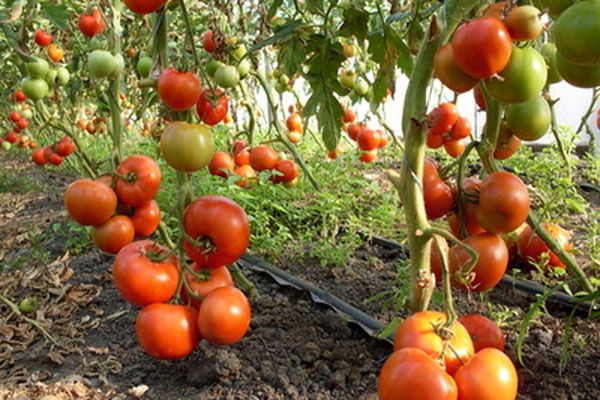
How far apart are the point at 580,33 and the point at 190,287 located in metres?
0.89

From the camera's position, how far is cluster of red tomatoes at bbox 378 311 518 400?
72 cm

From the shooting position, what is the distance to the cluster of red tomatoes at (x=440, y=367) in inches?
28.5

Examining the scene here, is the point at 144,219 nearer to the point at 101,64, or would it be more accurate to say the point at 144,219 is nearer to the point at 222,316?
the point at 222,316

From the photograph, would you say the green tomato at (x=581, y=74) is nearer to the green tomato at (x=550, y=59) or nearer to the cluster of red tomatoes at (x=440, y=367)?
the green tomato at (x=550, y=59)

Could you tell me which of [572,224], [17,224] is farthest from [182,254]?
[17,224]

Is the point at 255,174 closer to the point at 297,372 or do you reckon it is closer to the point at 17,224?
the point at 297,372

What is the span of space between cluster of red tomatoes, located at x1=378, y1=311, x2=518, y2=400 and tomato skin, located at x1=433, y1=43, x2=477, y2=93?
0.32 metres

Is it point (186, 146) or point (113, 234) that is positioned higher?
point (186, 146)

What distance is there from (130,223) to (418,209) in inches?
27.5

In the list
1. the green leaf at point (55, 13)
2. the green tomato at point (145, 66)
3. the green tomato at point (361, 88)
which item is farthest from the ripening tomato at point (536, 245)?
the green leaf at point (55, 13)

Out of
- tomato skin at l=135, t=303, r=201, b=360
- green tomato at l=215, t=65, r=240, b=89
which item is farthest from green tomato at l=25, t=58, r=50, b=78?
tomato skin at l=135, t=303, r=201, b=360

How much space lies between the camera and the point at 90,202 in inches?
47.9

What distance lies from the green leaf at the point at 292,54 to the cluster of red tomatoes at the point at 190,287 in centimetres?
49

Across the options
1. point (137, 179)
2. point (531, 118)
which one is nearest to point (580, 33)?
point (531, 118)
